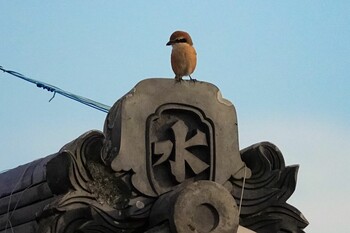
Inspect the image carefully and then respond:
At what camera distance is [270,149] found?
8.72 m

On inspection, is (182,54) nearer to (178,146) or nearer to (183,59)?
(183,59)

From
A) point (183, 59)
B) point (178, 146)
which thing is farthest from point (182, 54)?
point (178, 146)

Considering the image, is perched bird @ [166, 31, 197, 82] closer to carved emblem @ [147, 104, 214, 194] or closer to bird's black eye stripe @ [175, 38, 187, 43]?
bird's black eye stripe @ [175, 38, 187, 43]

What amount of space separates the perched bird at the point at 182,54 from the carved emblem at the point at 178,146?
0.40 meters

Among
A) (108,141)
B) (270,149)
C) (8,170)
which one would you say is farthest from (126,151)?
(8,170)

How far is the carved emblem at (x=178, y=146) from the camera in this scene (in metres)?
8.27

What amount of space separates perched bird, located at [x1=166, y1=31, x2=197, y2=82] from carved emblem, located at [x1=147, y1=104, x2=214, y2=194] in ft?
1.31

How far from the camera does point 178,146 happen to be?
8320mm

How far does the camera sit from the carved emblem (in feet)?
27.1

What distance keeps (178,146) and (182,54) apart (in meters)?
0.93

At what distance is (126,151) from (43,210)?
849 millimetres

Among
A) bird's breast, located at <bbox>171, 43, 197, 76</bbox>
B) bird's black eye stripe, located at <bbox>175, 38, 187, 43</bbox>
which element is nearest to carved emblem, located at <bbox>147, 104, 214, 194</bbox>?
bird's breast, located at <bbox>171, 43, 197, 76</bbox>

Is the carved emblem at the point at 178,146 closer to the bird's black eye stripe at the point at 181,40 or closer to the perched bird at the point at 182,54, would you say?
the perched bird at the point at 182,54

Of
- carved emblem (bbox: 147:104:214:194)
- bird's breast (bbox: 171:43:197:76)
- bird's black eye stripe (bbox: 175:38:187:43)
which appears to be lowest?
carved emblem (bbox: 147:104:214:194)
